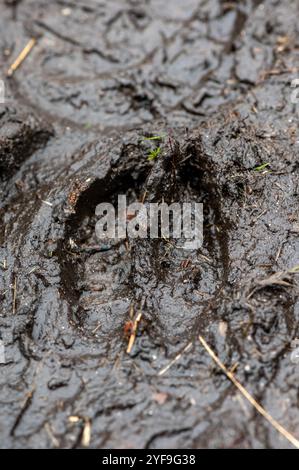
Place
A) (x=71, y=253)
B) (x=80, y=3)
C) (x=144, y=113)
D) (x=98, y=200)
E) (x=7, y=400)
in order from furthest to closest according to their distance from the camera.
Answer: (x=80, y=3), (x=144, y=113), (x=98, y=200), (x=71, y=253), (x=7, y=400)

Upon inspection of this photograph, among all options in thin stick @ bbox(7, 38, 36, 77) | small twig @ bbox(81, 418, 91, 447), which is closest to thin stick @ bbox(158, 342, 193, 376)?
small twig @ bbox(81, 418, 91, 447)

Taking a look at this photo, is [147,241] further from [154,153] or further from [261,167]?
[261,167]

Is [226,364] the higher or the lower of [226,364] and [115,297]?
the lower

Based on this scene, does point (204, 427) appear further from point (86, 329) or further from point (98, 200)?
point (98, 200)

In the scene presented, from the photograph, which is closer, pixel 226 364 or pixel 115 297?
pixel 226 364

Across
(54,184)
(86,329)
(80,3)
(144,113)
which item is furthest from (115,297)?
(80,3)

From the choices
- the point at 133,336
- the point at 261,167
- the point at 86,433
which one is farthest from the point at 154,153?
the point at 86,433
